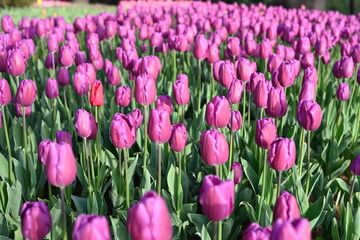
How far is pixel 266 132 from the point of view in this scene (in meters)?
1.95

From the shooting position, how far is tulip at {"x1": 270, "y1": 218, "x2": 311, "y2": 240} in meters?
0.99

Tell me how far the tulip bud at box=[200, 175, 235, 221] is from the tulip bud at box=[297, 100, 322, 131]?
89 cm

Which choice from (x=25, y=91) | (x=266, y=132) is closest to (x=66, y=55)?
(x=25, y=91)

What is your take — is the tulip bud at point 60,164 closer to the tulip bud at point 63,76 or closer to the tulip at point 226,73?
A: the tulip at point 226,73

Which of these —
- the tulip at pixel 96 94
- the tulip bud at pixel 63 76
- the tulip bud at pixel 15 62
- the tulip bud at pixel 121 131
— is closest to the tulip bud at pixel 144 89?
the tulip at pixel 96 94

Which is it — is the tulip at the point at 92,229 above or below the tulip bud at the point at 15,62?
below

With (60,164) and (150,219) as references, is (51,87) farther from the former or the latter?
(150,219)

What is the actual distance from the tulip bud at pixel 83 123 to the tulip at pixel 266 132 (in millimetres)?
732

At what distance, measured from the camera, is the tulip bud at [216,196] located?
120 cm

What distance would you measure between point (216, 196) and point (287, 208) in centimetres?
27

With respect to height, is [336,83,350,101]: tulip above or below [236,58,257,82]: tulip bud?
below

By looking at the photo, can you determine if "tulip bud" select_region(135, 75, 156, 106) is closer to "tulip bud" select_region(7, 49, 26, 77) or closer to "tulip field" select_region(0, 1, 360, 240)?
"tulip field" select_region(0, 1, 360, 240)

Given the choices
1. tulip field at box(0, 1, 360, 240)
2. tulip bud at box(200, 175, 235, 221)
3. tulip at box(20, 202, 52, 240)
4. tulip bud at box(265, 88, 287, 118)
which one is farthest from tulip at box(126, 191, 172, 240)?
tulip bud at box(265, 88, 287, 118)

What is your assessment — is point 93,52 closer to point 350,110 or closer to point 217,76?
point 217,76
